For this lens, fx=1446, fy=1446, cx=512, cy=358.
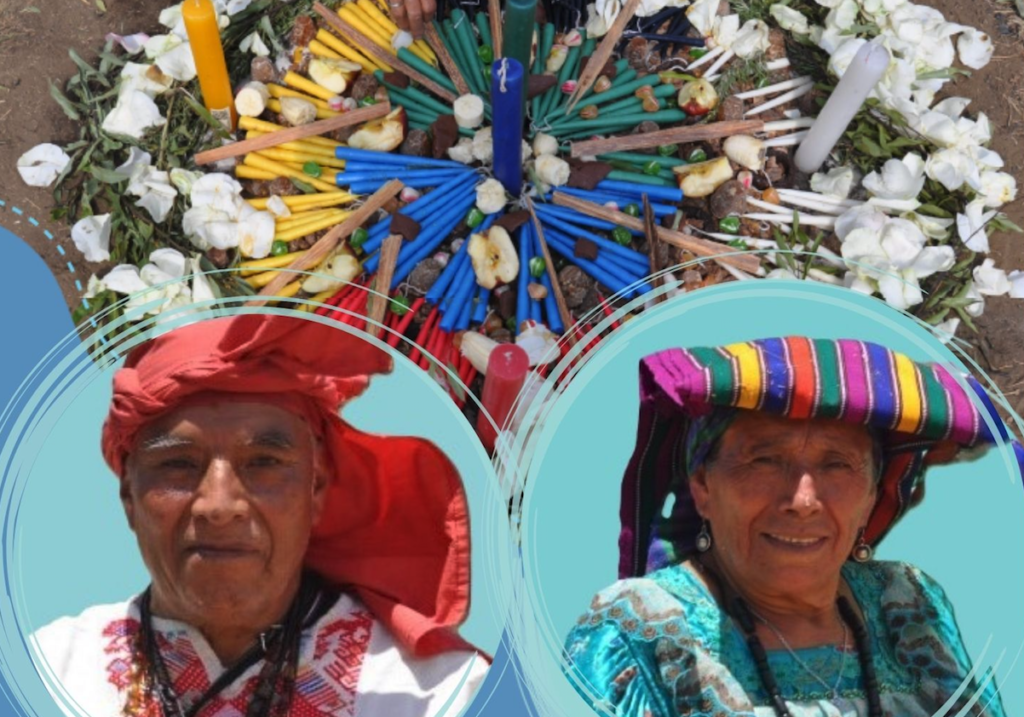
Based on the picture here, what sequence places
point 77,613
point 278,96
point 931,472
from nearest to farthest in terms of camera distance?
1. point 931,472
2. point 77,613
3. point 278,96

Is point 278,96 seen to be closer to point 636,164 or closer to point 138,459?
point 636,164

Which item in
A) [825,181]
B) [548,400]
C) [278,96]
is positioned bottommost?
[548,400]

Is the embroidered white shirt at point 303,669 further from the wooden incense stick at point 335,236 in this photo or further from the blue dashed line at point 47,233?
the blue dashed line at point 47,233

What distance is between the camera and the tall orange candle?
11.7 feet

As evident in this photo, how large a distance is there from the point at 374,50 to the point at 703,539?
206 centimetres

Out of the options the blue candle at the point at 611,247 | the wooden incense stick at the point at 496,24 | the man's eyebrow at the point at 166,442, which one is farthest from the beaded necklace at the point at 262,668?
the wooden incense stick at the point at 496,24

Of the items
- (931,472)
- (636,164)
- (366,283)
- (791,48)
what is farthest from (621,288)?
(931,472)

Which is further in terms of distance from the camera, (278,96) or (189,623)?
(278,96)

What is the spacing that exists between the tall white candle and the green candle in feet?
2.58

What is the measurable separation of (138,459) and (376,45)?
1.90 meters

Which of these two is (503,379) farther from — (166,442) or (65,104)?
(65,104)

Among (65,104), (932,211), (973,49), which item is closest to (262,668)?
(65,104)

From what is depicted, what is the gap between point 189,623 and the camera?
236cm

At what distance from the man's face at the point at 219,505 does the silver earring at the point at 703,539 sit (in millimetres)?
651
